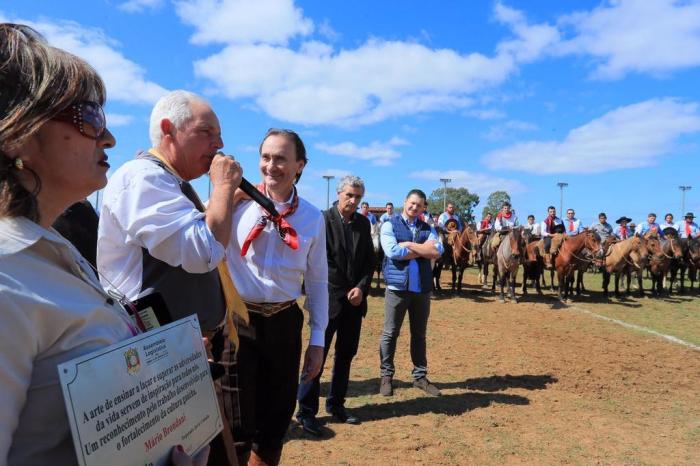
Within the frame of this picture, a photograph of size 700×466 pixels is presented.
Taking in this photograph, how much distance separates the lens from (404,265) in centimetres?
545

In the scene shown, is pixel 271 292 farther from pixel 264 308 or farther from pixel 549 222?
pixel 549 222

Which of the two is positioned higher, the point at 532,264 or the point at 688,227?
the point at 688,227

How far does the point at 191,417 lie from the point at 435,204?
74411mm

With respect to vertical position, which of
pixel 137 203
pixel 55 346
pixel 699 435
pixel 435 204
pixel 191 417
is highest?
pixel 435 204

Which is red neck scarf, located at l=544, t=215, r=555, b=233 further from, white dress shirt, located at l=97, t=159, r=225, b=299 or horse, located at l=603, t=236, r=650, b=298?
white dress shirt, located at l=97, t=159, r=225, b=299

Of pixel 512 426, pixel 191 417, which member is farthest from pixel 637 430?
pixel 191 417

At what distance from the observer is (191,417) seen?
4.00 feet

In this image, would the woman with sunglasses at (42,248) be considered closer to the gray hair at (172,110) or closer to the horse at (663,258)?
the gray hair at (172,110)

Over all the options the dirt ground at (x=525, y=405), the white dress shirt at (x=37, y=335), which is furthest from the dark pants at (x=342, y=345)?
the white dress shirt at (x=37, y=335)

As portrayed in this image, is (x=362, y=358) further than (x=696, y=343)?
No

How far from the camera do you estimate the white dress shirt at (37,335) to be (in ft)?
2.70

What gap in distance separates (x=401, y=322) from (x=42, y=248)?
4.89 m

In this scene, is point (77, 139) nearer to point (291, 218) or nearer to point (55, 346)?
point (55, 346)

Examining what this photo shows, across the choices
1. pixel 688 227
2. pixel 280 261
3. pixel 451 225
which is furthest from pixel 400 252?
pixel 688 227
